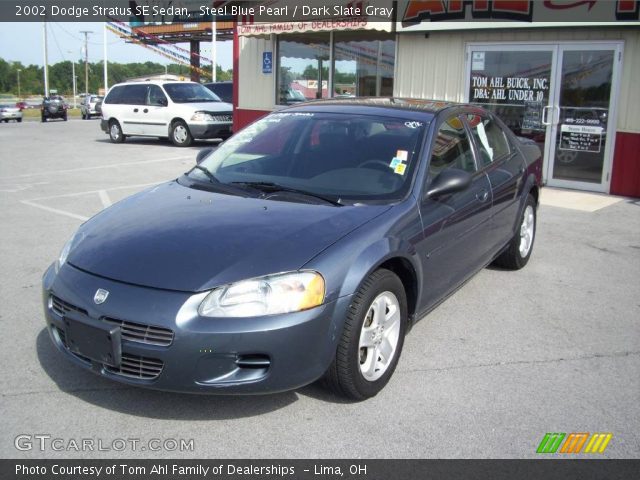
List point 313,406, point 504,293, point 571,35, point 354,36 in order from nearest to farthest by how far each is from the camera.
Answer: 1. point 313,406
2. point 504,293
3. point 571,35
4. point 354,36

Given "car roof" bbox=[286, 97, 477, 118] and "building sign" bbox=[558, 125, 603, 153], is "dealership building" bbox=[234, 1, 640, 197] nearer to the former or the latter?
"building sign" bbox=[558, 125, 603, 153]

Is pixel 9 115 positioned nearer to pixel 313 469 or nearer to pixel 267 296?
pixel 267 296

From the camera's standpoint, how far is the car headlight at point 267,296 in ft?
9.80

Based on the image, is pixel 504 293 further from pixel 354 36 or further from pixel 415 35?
pixel 354 36

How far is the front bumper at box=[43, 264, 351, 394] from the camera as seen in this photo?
2.94 metres

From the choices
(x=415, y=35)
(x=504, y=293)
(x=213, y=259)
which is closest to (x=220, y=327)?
(x=213, y=259)

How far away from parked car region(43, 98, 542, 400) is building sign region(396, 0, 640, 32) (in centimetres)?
592

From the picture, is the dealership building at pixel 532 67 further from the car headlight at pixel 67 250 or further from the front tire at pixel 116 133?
the car headlight at pixel 67 250

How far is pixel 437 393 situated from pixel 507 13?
27.6 feet

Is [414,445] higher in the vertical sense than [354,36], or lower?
lower

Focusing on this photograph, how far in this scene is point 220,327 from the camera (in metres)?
→ 2.95

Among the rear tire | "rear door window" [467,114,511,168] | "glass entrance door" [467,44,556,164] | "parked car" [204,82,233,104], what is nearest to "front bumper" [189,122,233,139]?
"parked car" [204,82,233,104]

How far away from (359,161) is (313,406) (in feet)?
5.26

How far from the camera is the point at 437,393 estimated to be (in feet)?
11.9
